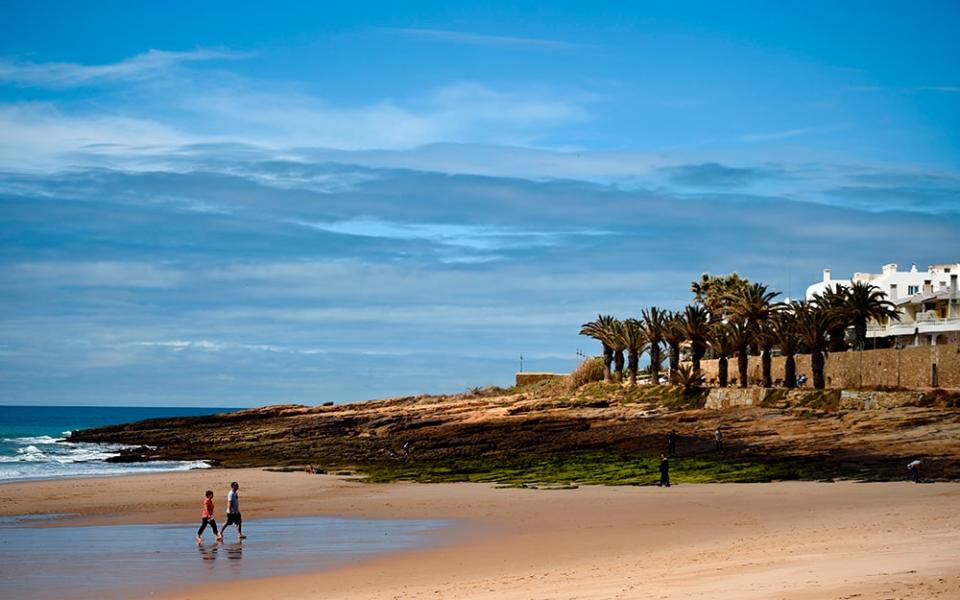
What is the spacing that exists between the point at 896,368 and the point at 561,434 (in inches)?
647

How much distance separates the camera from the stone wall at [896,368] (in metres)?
48.5

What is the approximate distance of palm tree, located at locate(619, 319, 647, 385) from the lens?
76.7 metres

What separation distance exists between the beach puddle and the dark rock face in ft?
59.3

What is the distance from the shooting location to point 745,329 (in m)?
62.3

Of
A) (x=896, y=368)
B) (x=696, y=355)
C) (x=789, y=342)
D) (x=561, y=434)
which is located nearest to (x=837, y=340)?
(x=789, y=342)

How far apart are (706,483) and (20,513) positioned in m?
22.2

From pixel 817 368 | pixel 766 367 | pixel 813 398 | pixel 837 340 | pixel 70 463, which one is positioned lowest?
pixel 70 463

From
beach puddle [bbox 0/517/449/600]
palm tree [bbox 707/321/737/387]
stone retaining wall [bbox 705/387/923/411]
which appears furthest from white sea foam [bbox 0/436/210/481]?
palm tree [bbox 707/321/737/387]

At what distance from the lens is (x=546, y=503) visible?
32469 millimetres

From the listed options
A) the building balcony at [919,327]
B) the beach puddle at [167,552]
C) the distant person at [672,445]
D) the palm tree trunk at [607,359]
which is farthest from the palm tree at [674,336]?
the beach puddle at [167,552]

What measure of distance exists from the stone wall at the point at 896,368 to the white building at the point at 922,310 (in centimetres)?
1415

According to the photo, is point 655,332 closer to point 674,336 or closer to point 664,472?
point 674,336

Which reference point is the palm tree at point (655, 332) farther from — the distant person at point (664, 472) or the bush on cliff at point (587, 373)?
the distant person at point (664, 472)

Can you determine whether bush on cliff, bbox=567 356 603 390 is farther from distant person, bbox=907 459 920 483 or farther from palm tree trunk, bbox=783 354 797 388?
distant person, bbox=907 459 920 483
